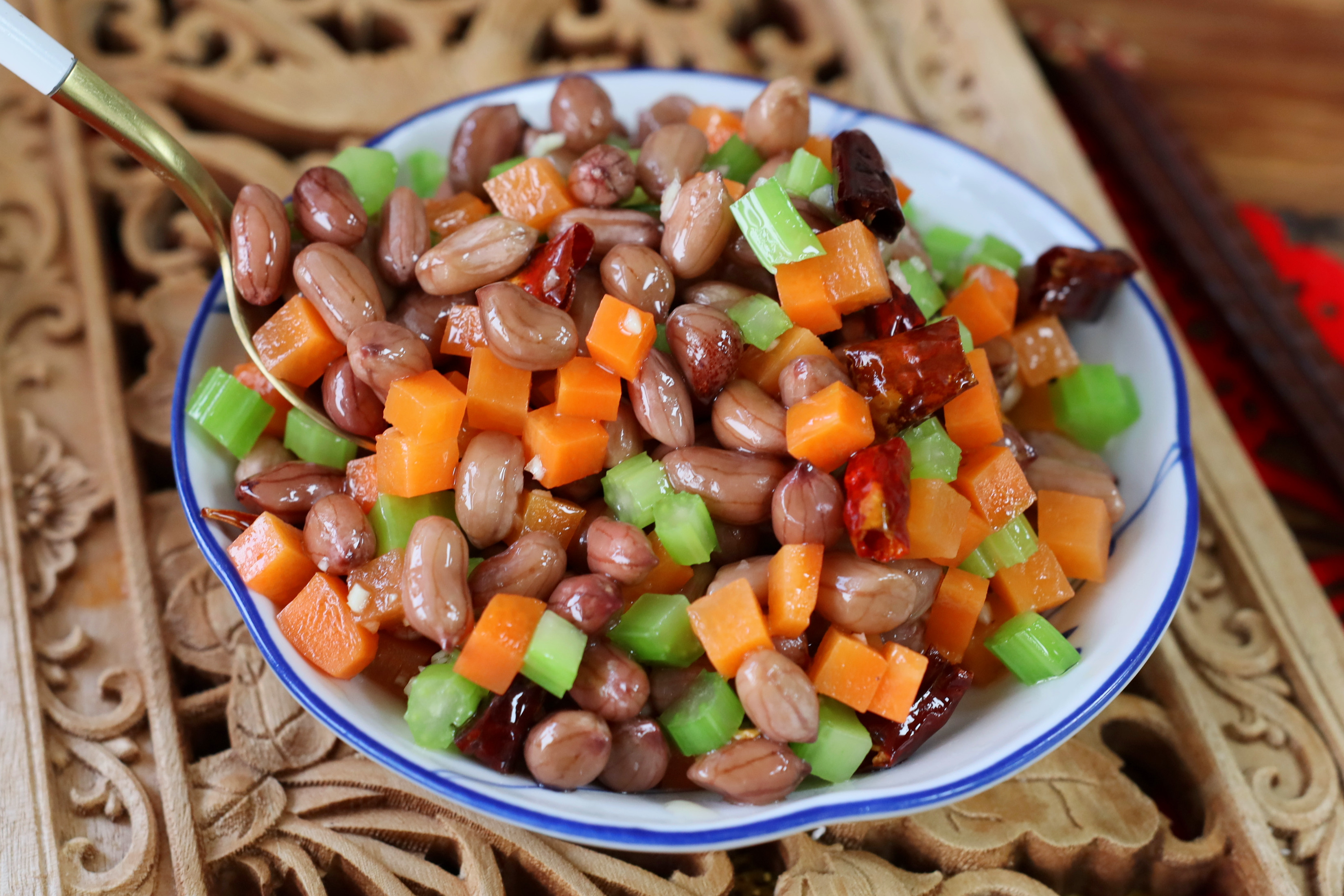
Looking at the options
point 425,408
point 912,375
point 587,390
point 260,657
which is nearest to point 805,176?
point 912,375

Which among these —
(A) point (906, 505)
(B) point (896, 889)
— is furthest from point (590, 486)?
(B) point (896, 889)

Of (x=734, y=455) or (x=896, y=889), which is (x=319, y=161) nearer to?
(x=734, y=455)

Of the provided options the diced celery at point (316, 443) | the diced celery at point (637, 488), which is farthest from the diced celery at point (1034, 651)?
the diced celery at point (316, 443)

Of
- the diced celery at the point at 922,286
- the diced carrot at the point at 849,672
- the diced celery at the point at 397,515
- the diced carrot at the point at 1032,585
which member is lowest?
the diced carrot at the point at 1032,585

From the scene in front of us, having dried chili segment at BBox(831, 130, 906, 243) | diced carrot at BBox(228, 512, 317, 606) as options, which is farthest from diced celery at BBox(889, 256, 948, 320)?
diced carrot at BBox(228, 512, 317, 606)

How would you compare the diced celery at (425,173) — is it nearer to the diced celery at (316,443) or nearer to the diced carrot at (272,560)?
the diced celery at (316,443)

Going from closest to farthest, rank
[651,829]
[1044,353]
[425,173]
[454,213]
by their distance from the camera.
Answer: [651,829] → [454,213] → [1044,353] → [425,173]

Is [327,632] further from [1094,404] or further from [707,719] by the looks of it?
[1094,404]
